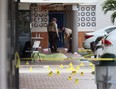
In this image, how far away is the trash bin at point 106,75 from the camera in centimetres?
807

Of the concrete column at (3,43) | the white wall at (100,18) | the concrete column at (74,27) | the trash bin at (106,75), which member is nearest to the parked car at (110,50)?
the trash bin at (106,75)

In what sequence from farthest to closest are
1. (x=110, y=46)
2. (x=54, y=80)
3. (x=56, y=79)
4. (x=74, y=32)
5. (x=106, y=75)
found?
1. (x=74, y=32)
2. (x=56, y=79)
3. (x=54, y=80)
4. (x=110, y=46)
5. (x=106, y=75)

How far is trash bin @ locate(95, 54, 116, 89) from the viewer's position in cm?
807

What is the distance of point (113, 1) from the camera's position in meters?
27.2

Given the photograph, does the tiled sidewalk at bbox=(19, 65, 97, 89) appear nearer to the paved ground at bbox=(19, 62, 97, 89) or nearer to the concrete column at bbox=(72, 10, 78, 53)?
the paved ground at bbox=(19, 62, 97, 89)

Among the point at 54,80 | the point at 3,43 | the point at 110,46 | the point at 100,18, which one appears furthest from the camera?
the point at 100,18

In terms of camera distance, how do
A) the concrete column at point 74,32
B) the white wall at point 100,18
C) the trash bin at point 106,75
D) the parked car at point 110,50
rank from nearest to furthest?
the trash bin at point 106,75, the parked car at point 110,50, the concrete column at point 74,32, the white wall at point 100,18

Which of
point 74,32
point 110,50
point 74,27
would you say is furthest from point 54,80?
point 74,27

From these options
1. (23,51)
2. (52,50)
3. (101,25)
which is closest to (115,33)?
(23,51)

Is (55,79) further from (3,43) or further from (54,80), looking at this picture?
(3,43)

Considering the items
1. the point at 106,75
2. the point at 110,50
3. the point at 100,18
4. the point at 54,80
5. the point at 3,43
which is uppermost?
the point at 100,18

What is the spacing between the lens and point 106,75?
811 cm

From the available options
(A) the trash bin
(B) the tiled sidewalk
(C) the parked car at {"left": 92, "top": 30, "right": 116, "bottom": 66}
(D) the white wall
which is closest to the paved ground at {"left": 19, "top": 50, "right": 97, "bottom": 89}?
(B) the tiled sidewalk

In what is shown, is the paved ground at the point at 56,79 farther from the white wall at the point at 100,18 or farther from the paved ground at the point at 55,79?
the white wall at the point at 100,18
